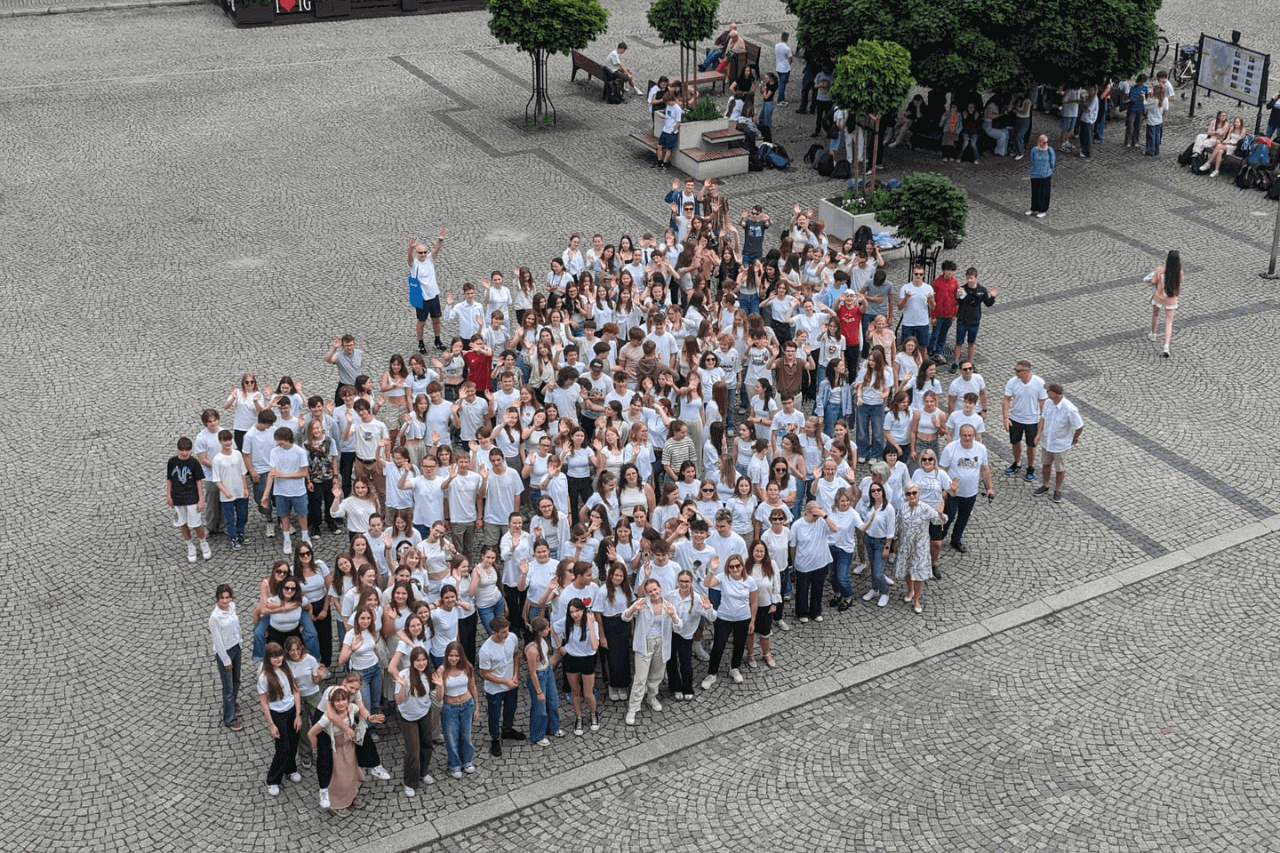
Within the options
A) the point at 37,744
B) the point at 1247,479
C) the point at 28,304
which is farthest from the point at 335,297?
the point at 1247,479

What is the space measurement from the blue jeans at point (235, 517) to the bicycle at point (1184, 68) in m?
26.6

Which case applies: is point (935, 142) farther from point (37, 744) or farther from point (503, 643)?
point (37, 744)

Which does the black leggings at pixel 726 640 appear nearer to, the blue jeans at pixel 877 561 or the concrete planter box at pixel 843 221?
the blue jeans at pixel 877 561

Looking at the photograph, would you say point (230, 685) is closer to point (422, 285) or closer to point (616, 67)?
point (422, 285)

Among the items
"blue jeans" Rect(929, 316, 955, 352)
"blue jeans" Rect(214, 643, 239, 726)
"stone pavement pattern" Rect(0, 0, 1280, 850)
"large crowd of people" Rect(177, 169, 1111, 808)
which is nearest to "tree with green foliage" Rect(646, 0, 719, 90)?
"stone pavement pattern" Rect(0, 0, 1280, 850)

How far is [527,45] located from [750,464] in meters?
17.2

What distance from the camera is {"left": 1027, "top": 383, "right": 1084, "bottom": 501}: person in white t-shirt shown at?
16.7 meters

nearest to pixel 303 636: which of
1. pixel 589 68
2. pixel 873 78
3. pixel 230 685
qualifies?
pixel 230 685

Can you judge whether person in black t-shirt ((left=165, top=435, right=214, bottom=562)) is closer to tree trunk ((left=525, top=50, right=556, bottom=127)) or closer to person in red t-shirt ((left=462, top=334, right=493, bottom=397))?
person in red t-shirt ((left=462, top=334, right=493, bottom=397))

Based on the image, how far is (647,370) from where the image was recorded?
17406 mm

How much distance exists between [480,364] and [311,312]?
5089mm

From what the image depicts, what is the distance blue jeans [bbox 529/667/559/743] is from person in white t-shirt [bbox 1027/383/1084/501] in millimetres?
7312

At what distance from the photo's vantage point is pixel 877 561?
15031mm

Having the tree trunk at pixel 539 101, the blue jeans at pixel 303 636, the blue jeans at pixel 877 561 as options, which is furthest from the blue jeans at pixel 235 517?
the tree trunk at pixel 539 101
